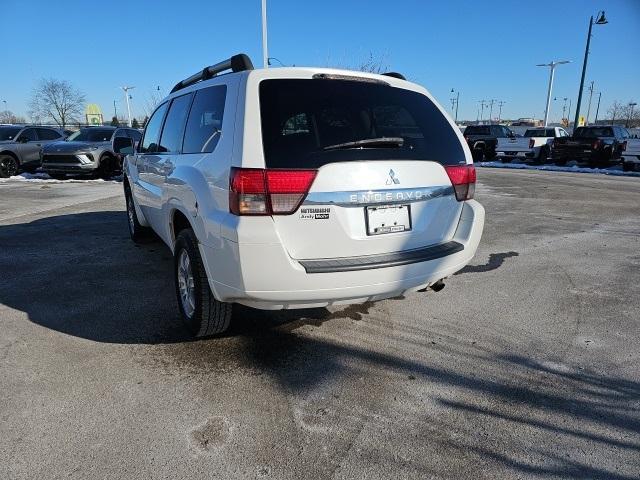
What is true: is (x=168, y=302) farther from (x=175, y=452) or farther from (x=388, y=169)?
(x=388, y=169)

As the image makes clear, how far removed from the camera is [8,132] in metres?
16.4

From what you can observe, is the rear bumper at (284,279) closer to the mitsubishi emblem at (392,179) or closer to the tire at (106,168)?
the mitsubishi emblem at (392,179)

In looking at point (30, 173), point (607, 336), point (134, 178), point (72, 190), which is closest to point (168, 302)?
point (134, 178)

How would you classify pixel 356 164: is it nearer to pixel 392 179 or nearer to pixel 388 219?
pixel 392 179

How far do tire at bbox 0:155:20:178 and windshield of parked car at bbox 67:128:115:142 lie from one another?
6.73 feet

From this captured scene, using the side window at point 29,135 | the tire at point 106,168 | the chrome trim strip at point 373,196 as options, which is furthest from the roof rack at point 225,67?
the side window at point 29,135

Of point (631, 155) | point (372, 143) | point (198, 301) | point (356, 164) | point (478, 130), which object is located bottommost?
point (198, 301)

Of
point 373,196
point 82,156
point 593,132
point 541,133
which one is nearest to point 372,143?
point 373,196

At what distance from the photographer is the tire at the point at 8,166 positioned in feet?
51.0

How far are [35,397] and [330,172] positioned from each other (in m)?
2.18

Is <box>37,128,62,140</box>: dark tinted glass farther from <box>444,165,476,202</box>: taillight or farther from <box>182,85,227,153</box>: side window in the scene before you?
<box>444,165,476,202</box>: taillight

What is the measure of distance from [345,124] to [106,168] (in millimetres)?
14761

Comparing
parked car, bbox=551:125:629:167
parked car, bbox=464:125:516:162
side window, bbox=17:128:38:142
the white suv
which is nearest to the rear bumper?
the white suv

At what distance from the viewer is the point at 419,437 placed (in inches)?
92.5
